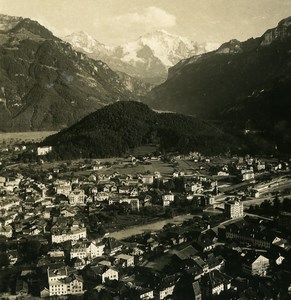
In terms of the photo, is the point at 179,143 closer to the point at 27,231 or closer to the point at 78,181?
the point at 78,181

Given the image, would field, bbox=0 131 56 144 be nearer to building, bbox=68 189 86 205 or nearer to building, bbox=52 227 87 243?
building, bbox=68 189 86 205

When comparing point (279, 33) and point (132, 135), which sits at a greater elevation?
point (279, 33)

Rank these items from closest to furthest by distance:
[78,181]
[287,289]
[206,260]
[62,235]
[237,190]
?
[287,289] → [206,260] → [62,235] → [237,190] → [78,181]

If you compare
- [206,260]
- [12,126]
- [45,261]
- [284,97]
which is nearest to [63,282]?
[45,261]

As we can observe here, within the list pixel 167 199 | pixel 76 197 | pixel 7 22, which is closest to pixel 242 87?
pixel 7 22

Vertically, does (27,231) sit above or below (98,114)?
below

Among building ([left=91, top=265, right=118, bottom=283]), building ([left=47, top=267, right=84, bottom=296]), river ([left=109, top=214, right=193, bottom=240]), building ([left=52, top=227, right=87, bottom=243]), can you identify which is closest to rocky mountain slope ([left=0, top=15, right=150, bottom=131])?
river ([left=109, top=214, right=193, bottom=240])

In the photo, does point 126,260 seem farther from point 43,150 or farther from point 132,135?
point 132,135
